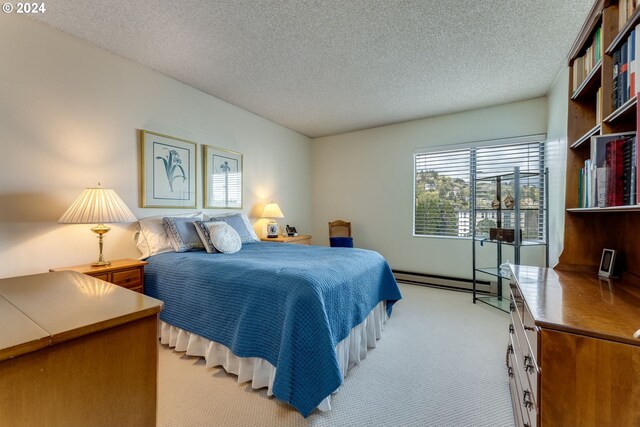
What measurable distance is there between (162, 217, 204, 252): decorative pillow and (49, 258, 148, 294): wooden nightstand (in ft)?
1.20

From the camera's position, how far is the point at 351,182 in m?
4.93

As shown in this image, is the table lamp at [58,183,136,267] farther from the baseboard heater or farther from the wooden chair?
the baseboard heater

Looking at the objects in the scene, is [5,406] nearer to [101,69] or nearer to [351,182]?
[101,69]

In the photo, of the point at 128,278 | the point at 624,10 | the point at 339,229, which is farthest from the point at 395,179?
the point at 128,278

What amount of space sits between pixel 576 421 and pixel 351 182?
426cm

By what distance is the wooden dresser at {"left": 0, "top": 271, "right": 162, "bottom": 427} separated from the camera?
0.60 m

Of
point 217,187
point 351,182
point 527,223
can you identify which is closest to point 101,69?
point 217,187

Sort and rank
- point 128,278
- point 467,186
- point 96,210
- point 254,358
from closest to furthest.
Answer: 1. point 254,358
2. point 96,210
3. point 128,278
4. point 467,186

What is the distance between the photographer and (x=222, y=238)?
270cm

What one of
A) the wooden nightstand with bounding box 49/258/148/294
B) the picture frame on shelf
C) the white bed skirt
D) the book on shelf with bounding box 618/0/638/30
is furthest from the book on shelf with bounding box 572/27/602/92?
the wooden nightstand with bounding box 49/258/148/294

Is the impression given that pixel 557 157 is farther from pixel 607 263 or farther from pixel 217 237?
pixel 217 237

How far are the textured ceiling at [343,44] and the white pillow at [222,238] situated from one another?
63.5 inches

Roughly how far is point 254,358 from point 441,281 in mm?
3185

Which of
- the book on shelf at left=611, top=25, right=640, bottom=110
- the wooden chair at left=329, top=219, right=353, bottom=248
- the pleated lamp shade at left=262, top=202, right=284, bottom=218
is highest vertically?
the book on shelf at left=611, top=25, right=640, bottom=110
